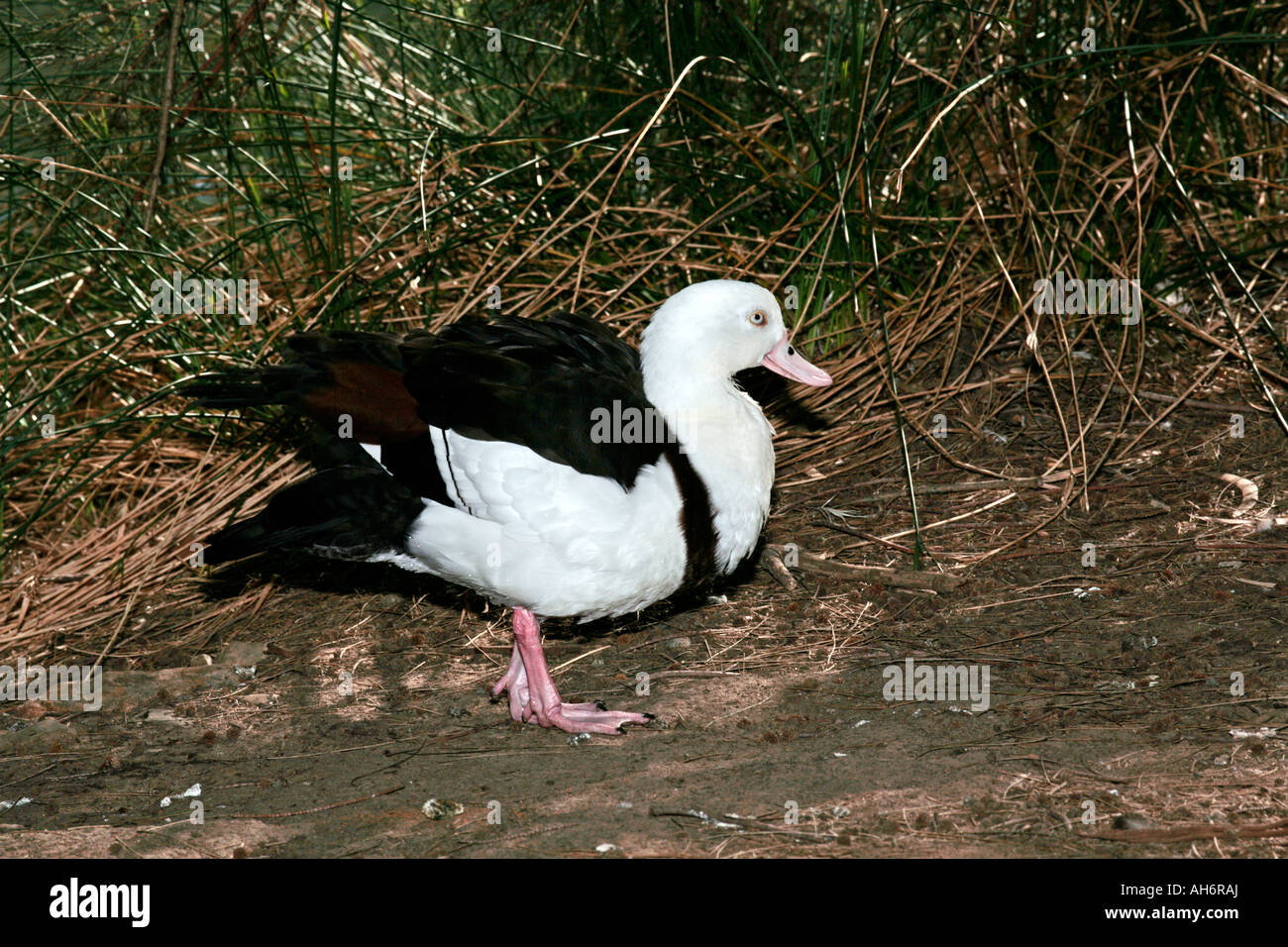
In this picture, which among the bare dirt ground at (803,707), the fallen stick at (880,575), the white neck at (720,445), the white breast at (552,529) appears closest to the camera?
the bare dirt ground at (803,707)

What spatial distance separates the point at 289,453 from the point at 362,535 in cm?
122

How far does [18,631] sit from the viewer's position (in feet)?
14.1

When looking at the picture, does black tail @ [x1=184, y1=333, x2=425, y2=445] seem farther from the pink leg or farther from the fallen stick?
the fallen stick

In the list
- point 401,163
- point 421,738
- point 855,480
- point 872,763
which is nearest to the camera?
point 872,763

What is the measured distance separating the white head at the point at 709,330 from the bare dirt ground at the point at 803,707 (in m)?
0.90

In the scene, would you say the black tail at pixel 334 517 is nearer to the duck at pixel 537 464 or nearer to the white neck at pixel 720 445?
the duck at pixel 537 464

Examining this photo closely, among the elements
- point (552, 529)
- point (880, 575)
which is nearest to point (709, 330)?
point (552, 529)

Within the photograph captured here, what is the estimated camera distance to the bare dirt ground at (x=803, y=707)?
2762 mm

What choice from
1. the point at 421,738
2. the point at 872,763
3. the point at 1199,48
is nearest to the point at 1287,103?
the point at 1199,48

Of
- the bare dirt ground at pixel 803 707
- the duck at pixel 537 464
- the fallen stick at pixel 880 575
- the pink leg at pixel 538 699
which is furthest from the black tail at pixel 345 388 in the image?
the fallen stick at pixel 880 575

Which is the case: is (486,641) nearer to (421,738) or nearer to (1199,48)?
(421,738)

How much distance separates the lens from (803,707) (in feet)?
11.2

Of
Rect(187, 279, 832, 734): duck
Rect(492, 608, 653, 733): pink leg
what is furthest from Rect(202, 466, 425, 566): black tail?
Rect(492, 608, 653, 733): pink leg

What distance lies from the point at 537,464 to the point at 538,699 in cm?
69
